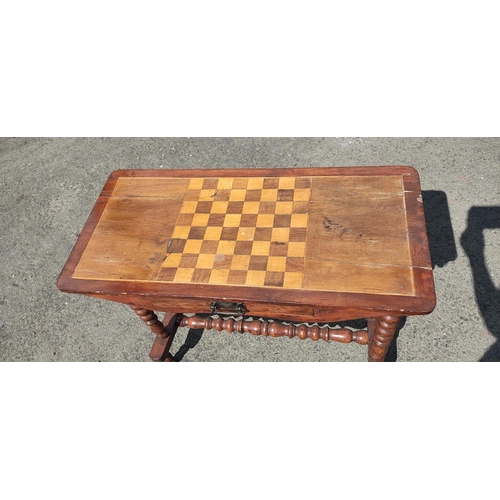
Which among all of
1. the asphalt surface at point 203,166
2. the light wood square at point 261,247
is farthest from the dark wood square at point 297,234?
the asphalt surface at point 203,166

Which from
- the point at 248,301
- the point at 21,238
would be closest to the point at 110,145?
the point at 21,238

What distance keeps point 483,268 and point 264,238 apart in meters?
1.52

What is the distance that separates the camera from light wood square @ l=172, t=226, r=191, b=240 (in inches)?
71.1

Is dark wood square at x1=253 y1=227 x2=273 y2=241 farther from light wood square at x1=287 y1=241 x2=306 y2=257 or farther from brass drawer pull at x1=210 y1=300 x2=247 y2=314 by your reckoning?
brass drawer pull at x1=210 y1=300 x2=247 y2=314

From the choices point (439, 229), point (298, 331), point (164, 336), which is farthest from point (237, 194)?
point (439, 229)

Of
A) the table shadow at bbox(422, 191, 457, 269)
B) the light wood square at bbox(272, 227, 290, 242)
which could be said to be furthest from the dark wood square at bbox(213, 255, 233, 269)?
the table shadow at bbox(422, 191, 457, 269)

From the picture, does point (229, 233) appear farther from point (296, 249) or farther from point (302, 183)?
point (302, 183)

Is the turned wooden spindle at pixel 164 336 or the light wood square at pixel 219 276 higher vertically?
the light wood square at pixel 219 276

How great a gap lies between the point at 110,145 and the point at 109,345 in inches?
80.9

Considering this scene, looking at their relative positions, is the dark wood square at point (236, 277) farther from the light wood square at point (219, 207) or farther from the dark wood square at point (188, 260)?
the light wood square at point (219, 207)

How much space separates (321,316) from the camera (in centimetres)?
166

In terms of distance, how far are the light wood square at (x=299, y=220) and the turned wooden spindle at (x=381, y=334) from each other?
0.52m

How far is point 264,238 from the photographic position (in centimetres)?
175

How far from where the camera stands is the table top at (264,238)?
1.56 meters
